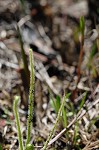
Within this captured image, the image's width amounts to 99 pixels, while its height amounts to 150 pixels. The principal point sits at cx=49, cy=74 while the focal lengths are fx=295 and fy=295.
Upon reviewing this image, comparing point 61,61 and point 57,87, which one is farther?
point 61,61

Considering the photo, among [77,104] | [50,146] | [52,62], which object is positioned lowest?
[50,146]

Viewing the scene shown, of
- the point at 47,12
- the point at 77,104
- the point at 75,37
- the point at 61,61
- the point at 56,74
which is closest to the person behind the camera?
the point at 77,104

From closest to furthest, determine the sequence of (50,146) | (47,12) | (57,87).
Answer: (50,146)
(57,87)
(47,12)

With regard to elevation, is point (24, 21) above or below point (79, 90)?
above

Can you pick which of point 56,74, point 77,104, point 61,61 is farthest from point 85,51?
point 77,104

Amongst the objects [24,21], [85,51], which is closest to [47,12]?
[24,21]

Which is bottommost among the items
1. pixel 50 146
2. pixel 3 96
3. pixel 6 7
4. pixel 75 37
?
pixel 50 146

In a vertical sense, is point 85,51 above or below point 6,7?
below

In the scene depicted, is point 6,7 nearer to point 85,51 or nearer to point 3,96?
point 85,51

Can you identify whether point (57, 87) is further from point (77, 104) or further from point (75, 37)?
point (75, 37)
